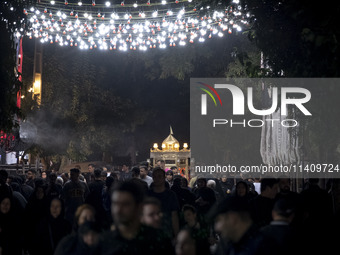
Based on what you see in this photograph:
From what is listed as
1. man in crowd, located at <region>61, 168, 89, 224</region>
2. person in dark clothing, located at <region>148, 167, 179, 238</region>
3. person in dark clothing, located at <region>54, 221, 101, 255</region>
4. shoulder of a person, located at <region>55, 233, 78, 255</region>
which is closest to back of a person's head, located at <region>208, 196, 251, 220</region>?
person in dark clothing, located at <region>54, 221, 101, 255</region>

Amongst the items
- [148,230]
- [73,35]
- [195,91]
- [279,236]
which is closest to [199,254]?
[279,236]

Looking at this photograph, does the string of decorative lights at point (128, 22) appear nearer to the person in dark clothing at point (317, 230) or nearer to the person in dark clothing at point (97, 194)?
the person in dark clothing at point (97, 194)

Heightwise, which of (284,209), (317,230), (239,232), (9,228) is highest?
(284,209)

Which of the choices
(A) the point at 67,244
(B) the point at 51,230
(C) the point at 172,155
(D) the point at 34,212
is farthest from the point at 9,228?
(C) the point at 172,155

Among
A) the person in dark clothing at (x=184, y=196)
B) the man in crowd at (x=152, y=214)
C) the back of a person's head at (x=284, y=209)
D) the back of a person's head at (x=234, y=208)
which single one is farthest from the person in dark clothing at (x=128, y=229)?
the person in dark clothing at (x=184, y=196)

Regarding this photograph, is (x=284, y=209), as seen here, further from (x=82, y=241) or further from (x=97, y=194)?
(x=97, y=194)

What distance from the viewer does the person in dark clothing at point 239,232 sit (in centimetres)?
418

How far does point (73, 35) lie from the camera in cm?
2242

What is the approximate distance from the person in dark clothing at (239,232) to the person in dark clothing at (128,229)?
2.35 ft

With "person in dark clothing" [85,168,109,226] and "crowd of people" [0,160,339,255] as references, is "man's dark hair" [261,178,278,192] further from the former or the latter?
"person in dark clothing" [85,168,109,226]

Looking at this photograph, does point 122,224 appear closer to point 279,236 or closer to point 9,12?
point 279,236

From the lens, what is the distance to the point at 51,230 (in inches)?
289

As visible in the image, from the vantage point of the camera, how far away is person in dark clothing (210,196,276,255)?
165 inches

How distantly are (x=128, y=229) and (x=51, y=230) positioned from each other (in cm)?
390
